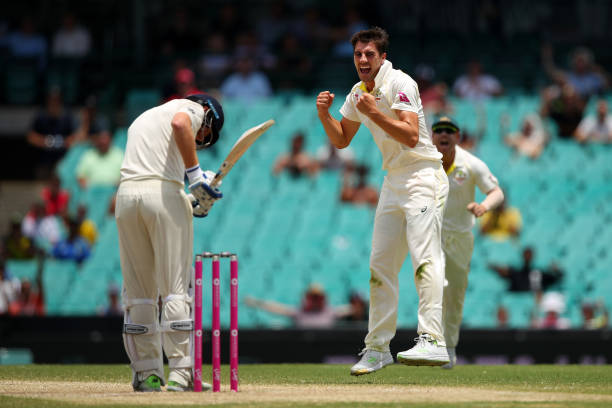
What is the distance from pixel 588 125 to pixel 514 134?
3.70 feet

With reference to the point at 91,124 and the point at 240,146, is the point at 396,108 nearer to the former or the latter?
the point at 240,146

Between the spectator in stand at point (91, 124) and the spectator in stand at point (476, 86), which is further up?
the spectator in stand at point (476, 86)

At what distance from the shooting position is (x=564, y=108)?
16500 mm

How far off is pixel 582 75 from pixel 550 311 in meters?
5.63

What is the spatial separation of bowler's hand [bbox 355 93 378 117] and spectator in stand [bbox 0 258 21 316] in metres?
7.89

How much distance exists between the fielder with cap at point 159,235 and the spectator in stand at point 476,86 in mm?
11013

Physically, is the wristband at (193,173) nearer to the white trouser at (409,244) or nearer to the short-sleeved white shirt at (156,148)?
the short-sleeved white shirt at (156,148)

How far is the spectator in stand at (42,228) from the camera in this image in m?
15.2

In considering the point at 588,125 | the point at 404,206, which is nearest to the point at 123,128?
the point at 588,125

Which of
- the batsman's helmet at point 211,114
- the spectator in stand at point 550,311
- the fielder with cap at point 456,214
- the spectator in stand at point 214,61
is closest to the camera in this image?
the batsman's helmet at point 211,114

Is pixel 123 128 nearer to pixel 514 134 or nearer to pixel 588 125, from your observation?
pixel 514 134

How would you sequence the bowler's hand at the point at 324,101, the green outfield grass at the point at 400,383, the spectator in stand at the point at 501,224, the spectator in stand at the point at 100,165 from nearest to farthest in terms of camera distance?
the green outfield grass at the point at 400,383 < the bowler's hand at the point at 324,101 < the spectator in stand at the point at 501,224 < the spectator in stand at the point at 100,165

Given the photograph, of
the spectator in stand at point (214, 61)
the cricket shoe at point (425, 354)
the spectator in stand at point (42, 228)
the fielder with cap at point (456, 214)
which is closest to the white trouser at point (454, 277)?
the fielder with cap at point (456, 214)

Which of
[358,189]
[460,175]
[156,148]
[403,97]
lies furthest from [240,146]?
[358,189]
